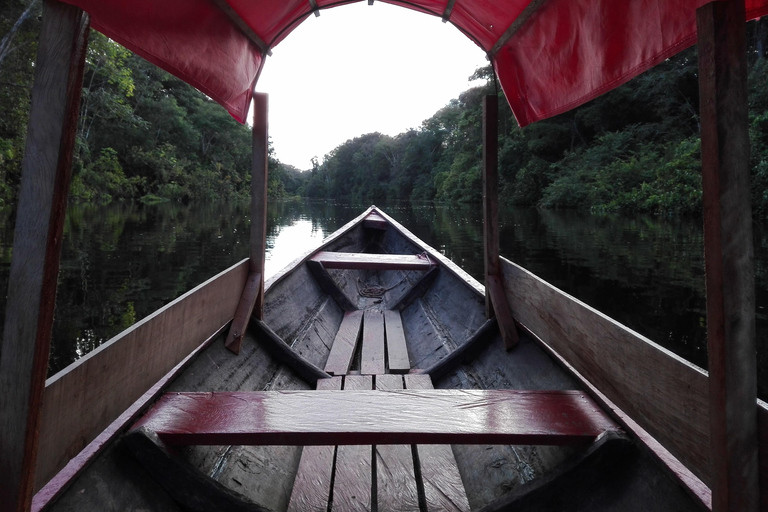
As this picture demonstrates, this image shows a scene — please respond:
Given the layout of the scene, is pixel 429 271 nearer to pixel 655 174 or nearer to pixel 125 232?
pixel 125 232

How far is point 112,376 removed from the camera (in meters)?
1.30

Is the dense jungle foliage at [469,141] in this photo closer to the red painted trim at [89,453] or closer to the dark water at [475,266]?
the dark water at [475,266]

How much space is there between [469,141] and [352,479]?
34.9 metres

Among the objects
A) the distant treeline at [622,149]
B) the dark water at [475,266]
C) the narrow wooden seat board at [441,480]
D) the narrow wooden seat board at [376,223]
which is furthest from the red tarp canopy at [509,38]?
the distant treeline at [622,149]

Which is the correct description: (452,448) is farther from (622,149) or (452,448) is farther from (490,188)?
(622,149)

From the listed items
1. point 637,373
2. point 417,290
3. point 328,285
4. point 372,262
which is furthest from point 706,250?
point 328,285

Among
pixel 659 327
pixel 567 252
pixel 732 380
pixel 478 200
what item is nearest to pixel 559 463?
pixel 732 380

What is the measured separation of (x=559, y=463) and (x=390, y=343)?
6.75 ft

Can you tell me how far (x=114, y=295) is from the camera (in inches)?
A: 223

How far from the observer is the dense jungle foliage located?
12.9 metres

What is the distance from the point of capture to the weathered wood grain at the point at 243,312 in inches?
91.4

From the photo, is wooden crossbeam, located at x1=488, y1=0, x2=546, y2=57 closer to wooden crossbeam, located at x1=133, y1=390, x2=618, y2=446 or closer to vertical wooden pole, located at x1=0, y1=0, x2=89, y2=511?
wooden crossbeam, located at x1=133, y1=390, x2=618, y2=446

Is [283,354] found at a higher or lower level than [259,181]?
lower

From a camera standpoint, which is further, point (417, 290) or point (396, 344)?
point (417, 290)
